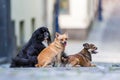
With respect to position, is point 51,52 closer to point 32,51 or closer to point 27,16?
point 32,51

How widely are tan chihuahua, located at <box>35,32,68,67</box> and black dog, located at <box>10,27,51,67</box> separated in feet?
0.17

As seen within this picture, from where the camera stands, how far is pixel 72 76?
2.97m

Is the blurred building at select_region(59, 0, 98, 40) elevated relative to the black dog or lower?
lower

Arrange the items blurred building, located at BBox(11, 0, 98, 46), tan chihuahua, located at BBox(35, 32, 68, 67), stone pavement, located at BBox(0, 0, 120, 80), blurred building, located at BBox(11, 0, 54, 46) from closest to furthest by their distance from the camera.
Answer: stone pavement, located at BBox(0, 0, 120, 80), tan chihuahua, located at BBox(35, 32, 68, 67), blurred building, located at BBox(11, 0, 54, 46), blurred building, located at BBox(11, 0, 98, 46)

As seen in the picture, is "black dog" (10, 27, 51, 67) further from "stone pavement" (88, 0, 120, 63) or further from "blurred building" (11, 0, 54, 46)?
"blurred building" (11, 0, 54, 46)

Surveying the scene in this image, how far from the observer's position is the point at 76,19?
23.1 metres

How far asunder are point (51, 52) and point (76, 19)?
1890cm

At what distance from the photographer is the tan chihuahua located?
4.21 m

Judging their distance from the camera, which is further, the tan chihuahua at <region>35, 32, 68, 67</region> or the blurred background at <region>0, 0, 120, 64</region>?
the blurred background at <region>0, 0, 120, 64</region>

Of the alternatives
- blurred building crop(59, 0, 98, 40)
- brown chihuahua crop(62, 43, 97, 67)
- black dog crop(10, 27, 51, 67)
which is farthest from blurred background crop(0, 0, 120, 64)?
black dog crop(10, 27, 51, 67)

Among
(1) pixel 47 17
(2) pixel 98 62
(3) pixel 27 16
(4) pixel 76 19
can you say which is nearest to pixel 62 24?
(4) pixel 76 19

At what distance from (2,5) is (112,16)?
609 inches

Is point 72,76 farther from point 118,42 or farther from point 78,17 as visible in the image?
point 78,17

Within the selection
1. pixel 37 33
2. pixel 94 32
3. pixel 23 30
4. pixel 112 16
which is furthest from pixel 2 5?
pixel 112 16
